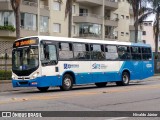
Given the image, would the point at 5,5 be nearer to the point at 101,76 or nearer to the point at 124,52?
the point at 124,52

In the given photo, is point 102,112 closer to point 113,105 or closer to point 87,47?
point 113,105

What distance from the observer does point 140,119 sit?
11.1 meters

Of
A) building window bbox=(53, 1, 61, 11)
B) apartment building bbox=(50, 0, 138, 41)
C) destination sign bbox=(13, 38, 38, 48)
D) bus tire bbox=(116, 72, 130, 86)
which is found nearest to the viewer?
destination sign bbox=(13, 38, 38, 48)

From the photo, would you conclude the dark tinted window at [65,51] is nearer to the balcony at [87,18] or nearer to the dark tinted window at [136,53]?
the dark tinted window at [136,53]

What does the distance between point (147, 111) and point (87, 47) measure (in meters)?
11.7

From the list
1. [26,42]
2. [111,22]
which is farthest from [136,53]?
[111,22]

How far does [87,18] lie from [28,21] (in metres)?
11.9

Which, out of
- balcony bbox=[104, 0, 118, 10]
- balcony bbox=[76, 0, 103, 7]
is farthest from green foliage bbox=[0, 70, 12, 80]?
balcony bbox=[104, 0, 118, 10]

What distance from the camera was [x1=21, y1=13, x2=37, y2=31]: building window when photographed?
46750 mm

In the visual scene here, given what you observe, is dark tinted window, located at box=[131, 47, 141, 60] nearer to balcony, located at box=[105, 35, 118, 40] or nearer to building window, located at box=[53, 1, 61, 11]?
building window, located at box=[53, 1, 61, 11]

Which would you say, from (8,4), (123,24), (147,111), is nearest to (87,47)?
(147,111)

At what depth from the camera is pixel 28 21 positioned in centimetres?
4756

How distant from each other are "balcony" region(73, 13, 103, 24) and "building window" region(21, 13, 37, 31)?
9.44 metres

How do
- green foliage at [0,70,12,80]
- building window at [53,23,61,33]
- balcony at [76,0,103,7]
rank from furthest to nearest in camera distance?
1. balcony at [76,0,103,7]
2. building window at [53,23,61,33]
3. green foliage at [0,70,12,80]
